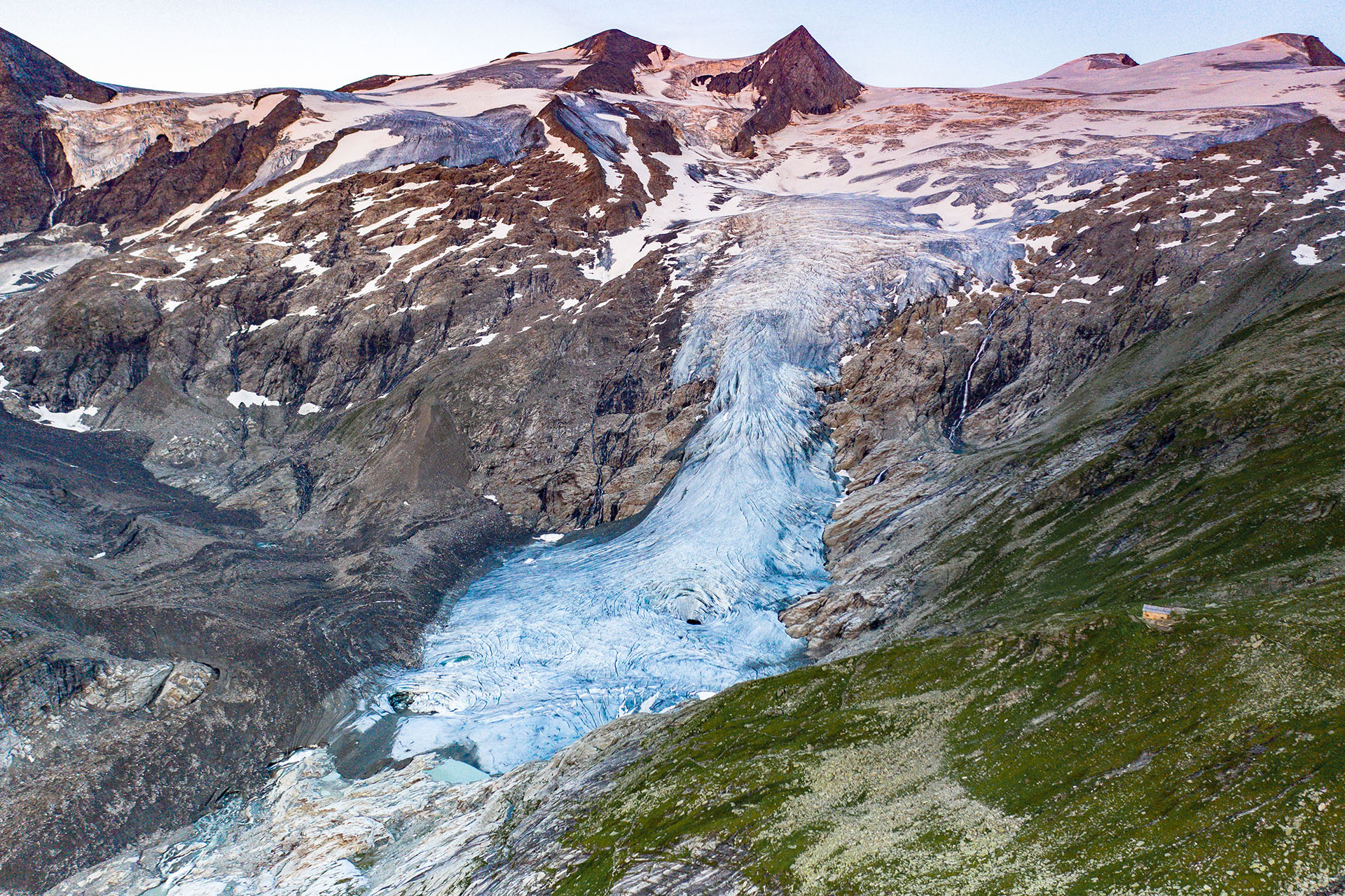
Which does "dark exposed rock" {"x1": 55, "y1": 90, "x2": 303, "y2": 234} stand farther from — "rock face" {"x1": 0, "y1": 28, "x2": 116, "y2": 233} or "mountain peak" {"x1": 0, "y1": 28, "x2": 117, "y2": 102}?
"mountain peak" {"x1": 0, "y1": 28, "x2": 117, "y2": 102}

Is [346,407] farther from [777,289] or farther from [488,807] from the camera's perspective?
[488,807]

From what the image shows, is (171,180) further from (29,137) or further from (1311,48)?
(1311,48)

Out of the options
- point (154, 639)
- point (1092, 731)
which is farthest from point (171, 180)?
point (1092, 731)

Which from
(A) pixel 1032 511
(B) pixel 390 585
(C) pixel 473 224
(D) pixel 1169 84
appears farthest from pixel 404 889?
(D) pixel 1169 84

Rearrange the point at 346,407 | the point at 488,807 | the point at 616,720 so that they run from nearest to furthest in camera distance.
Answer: the point at 488,807, the point at 616,720, the point at 346,407

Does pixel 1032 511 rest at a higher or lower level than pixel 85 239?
lower

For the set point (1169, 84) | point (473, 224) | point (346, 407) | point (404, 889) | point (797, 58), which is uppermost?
point (797, 58)

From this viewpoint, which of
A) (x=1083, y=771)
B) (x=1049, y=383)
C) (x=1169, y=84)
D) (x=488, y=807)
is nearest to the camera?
(x=1083, y=771)

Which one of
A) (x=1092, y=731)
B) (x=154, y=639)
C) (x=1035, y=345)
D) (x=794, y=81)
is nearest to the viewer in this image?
(x=1092, y=731)
